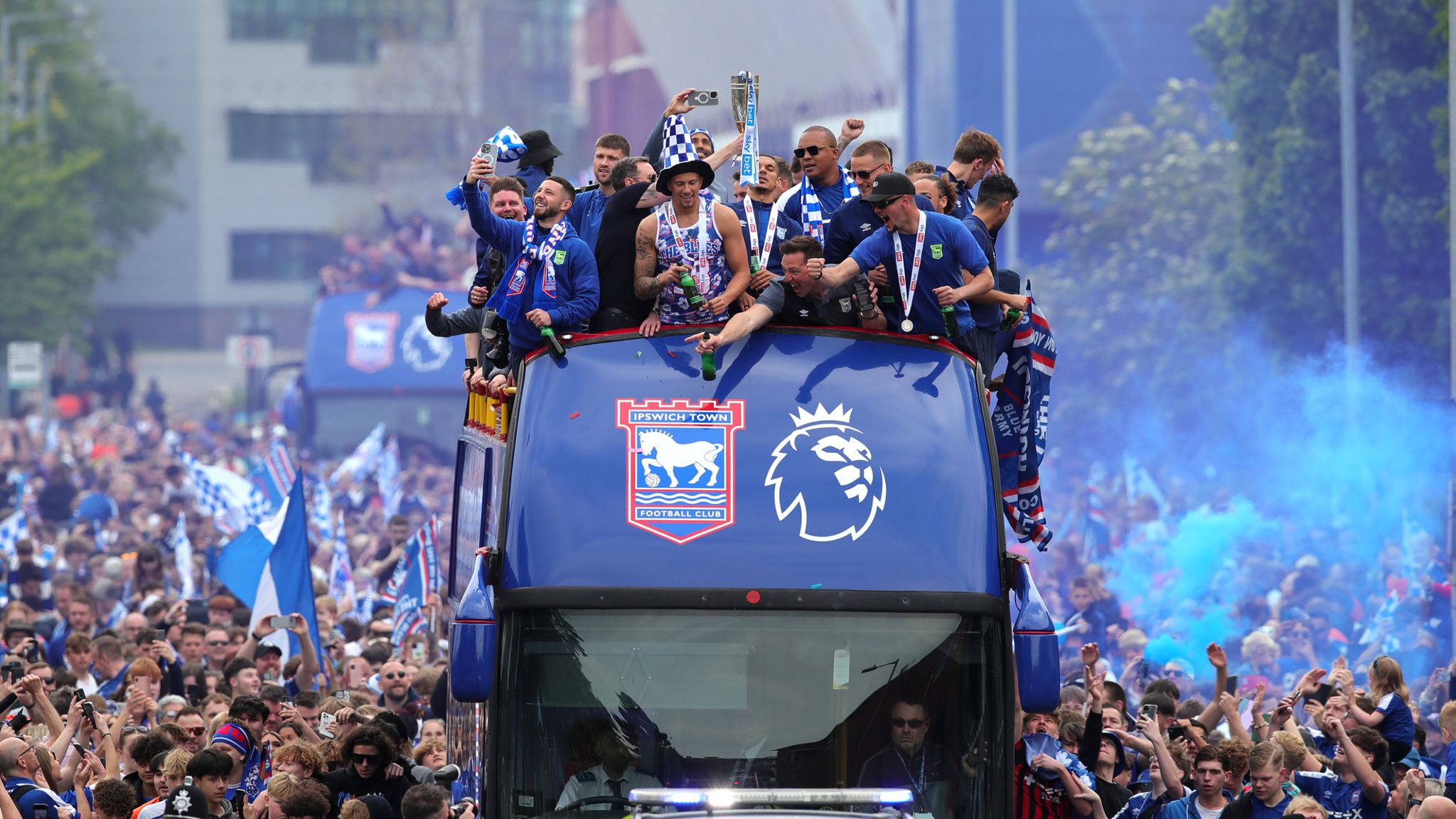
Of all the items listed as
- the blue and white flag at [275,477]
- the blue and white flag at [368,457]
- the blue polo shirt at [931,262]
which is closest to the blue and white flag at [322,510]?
the blue and white flag at [368,457]

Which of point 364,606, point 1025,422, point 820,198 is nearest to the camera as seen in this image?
point 1025,422

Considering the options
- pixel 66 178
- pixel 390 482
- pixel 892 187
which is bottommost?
pixel 390 482

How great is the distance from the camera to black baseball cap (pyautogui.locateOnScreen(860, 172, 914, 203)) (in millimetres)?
10242

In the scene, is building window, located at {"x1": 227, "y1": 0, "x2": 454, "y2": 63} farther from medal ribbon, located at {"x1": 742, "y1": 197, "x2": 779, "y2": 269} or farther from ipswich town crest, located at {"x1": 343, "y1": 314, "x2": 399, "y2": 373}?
medal ribbon, located at {"x1": 742, "y1": 197, "x2": 779, "y2": 269}

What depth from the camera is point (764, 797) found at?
8.75 m

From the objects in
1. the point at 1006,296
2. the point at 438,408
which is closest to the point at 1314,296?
the point at 438,408

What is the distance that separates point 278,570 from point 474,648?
8410 mm

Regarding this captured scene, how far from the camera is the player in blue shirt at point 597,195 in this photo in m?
11.6

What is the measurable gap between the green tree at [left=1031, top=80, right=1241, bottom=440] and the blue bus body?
32017 millimetres

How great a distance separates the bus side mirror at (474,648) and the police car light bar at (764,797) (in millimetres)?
769

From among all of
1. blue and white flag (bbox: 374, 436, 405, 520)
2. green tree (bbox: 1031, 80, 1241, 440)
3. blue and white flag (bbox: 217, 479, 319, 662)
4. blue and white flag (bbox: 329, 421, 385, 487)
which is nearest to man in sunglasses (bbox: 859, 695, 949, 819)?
blue and white flag (bbox: 217, 479, 319, 662)

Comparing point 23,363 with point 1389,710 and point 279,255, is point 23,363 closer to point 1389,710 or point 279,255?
point 1389,710

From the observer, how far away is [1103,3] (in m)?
61.8

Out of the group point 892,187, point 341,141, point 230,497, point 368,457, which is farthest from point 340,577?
point 341,141
